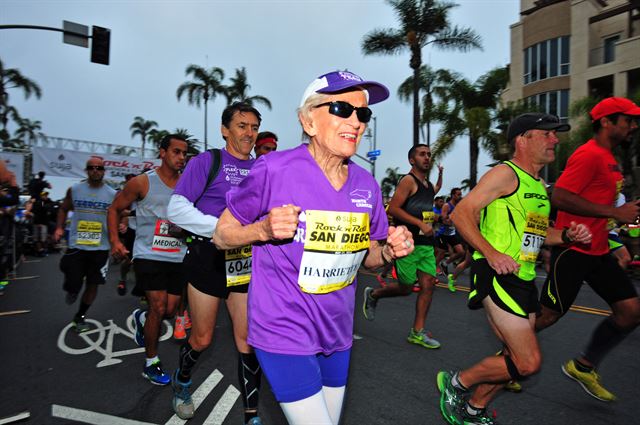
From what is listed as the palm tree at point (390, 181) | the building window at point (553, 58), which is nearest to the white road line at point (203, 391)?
the building window at point (553, 58)

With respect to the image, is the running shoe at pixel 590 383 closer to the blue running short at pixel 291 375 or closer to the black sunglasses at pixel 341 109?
the blue running short at pixel 291 375

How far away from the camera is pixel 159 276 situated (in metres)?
4.38

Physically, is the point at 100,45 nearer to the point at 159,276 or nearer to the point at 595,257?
the point at 159,276

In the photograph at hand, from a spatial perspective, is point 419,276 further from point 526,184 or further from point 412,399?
point 526,184

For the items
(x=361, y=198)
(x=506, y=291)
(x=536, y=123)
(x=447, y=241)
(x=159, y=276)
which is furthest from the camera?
(x=447, y=241)

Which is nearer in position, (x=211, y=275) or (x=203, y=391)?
(x=211, y=275)

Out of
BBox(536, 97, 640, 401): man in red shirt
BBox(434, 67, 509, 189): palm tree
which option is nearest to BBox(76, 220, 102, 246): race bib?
BBox(536, 97, 640, 401): man in red shirt

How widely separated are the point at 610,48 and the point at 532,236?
30753 mm

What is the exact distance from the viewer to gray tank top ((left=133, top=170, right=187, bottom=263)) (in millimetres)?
4520

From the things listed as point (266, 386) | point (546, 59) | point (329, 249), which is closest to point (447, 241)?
point (266, 386)

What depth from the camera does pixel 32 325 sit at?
20.9 feet

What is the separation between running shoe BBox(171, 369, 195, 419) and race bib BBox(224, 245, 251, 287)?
84 cm

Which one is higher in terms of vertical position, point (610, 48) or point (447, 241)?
point (610, 48)

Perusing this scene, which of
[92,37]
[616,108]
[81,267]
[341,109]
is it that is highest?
[92,37]
